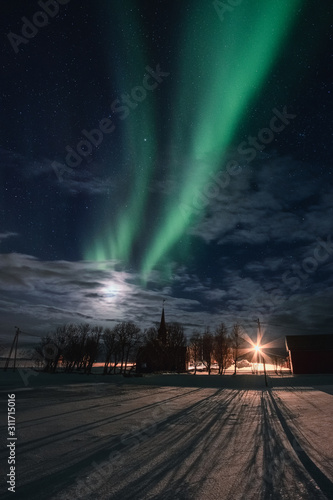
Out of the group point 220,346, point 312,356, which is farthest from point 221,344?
point 312,356

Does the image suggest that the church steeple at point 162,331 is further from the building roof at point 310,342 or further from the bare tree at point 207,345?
the building roof at point 310,342

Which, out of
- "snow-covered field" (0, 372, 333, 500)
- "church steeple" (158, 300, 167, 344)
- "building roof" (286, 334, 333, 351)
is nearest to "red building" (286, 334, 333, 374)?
"building roof" (286, 334, 333, 351)

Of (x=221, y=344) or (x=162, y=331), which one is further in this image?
(x=162, y=331)

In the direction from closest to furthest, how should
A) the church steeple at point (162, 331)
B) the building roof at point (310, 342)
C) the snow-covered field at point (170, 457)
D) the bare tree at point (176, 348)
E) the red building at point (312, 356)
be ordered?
1. the snow-covered field at point (170, 457)
2. the red building at point (312, 356)
3. the building roof at point (310, 342)
4. the bare tree at point (176, 348)
5. the church steeple at point (162, 331)

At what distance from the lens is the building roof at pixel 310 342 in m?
59.2

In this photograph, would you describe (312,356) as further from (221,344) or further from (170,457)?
(170,457)

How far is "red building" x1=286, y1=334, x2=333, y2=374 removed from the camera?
5688 centimetres

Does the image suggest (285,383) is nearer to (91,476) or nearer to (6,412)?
(6,412)

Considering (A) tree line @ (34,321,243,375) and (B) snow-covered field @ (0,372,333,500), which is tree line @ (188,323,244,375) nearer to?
(A) tree line @ (34,321,243,375)

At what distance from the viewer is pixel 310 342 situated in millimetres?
61938

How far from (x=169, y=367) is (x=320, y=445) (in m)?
71.2

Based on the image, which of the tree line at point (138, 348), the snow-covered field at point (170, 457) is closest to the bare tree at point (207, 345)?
the tree line at point (138, 348)

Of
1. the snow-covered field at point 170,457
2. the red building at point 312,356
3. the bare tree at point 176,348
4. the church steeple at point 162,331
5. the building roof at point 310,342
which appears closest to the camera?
→ the snow-covered field at point 170,457

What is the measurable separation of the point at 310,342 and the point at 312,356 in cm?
481
